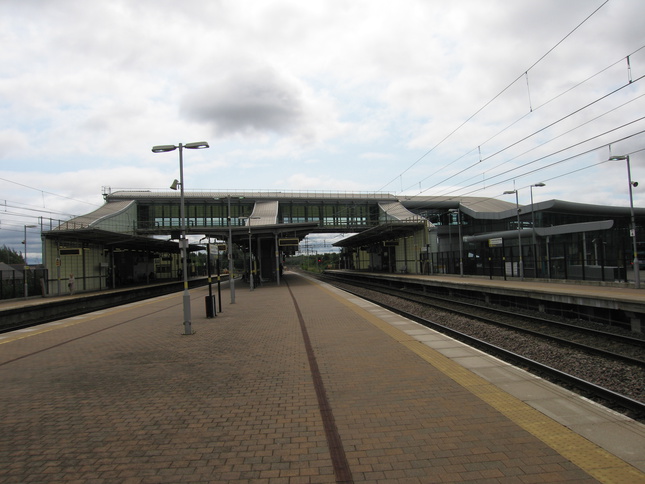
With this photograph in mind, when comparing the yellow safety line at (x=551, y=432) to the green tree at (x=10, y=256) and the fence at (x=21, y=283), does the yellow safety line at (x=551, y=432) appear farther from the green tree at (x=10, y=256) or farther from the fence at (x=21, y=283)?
the green tree at (x=10, y=256)

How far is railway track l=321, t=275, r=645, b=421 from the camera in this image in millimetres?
6653

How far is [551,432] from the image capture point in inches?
179

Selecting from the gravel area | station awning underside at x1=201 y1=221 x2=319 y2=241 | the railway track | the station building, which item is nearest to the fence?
the station building

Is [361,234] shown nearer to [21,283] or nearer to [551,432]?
[21,283]

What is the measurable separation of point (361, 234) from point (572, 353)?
4298cm

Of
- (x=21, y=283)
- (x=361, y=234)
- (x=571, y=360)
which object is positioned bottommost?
(x=571, y=360)

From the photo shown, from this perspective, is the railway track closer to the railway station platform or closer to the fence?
the railway station platform

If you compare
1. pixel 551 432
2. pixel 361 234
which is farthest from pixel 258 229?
pixel 551 432

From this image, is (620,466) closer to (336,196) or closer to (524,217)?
(524,217)

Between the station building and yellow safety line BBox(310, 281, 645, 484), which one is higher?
the station building

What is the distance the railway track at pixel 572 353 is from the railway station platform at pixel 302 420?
2.53 ft

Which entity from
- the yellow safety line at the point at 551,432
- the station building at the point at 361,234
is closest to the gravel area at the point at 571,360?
the yellow safety line at the point at 551,432

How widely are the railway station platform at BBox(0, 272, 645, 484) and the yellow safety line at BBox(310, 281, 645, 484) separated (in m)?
0.02

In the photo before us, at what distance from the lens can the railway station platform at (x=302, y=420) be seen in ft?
12.6
